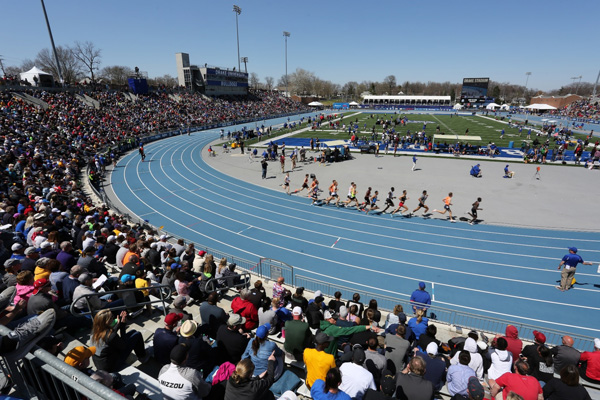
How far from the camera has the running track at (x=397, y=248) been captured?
34.0 ft

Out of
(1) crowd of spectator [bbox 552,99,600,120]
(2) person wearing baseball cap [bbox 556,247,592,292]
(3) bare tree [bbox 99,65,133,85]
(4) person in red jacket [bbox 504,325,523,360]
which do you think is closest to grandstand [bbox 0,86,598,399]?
(4) person in red jacket [bbox 504,325,523,360]

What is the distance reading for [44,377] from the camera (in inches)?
103

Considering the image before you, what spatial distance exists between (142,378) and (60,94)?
161 feet

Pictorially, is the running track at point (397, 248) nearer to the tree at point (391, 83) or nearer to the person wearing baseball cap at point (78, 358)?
the person wearing baseball cap at point (78, 358)

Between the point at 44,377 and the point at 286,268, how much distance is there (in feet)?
31.4

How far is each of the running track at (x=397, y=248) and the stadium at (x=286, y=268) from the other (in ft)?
0.33

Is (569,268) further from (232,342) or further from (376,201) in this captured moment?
(232,342)

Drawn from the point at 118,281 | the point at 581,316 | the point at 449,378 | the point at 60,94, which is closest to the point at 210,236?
the point at 118,281

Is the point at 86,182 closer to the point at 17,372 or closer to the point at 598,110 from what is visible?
the point at 17,372

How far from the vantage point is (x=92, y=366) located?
4.52 meters

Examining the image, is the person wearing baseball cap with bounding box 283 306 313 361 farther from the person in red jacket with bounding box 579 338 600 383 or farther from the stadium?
the person in red jacket with bounding box 579 338 600 383

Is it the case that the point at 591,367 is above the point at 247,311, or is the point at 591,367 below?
below

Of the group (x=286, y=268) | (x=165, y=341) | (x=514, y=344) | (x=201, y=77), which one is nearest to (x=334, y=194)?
(x=286, y=268)

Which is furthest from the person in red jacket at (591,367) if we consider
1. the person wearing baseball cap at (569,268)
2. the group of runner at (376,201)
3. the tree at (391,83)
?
the tree at (391,83)
